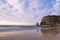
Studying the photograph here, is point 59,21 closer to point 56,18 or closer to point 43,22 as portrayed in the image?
point 56,18

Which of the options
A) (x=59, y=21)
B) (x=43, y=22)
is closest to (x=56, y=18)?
(x=59, y=21)

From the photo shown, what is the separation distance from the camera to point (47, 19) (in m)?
19.0

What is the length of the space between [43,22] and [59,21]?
2.01 metres

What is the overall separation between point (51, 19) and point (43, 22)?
1.31 m

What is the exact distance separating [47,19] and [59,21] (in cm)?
152

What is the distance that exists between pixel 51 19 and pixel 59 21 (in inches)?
49.2

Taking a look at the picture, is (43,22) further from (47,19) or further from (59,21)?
(59,21)

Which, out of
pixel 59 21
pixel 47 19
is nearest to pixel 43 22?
pixel 47 19

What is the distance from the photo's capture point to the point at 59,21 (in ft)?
62.1

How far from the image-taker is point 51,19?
18.4 m

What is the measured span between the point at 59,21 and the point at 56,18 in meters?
0.54

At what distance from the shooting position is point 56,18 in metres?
19.1
